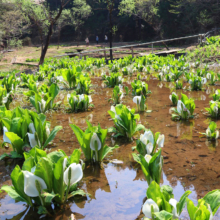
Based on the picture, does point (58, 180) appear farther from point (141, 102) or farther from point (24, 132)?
point (141, 102)

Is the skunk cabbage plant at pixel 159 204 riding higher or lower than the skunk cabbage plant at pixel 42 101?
lower

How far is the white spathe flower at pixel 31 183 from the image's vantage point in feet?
4.62

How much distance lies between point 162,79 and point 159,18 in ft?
96.0

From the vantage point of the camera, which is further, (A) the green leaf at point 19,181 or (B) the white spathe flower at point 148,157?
(B) the white spathe flower at point 148,157

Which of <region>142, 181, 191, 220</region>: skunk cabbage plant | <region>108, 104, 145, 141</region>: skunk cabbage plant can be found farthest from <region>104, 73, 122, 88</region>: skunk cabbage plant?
<region>142, 181, 191, 220</region>: skunk cabbage plant

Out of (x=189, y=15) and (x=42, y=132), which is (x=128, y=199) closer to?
(x=42, y=132)

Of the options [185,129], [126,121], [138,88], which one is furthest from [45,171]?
[138,88]

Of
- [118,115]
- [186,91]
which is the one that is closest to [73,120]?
[118,115]

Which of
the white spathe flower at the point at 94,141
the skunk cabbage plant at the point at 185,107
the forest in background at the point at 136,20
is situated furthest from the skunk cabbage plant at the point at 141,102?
the forest in background at the point at 136,20

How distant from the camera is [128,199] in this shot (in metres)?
1.64

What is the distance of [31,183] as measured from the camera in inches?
56.2

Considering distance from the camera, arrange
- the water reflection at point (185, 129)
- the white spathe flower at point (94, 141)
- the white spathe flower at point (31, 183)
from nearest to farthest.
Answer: the white spathe flower at point (31, 183) → the white spathe flower at point (94, 141) → the water reflection at point (185, 129)

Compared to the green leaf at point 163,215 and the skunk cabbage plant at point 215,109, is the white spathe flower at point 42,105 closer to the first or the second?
the skunk cabbage plant at point 215,109

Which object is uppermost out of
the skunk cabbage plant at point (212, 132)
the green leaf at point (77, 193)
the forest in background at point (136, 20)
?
the forest in background at point (136, 20)
